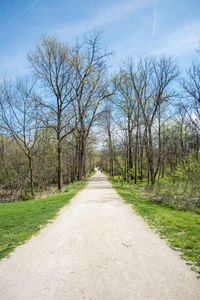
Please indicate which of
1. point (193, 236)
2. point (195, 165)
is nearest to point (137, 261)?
point (193, 236)

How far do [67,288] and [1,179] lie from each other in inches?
791

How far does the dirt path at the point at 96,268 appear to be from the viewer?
2725 millimetres

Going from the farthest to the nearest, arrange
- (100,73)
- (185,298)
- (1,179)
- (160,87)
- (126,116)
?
(126,116), (100,73), (1,179), (160,87), (185,298)

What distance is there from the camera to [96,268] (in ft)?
11.2

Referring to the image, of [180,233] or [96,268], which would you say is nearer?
[96,268]

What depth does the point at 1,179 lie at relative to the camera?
20.0 m

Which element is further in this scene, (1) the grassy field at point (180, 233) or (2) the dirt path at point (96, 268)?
(1) the grassy field at point (180, 233)

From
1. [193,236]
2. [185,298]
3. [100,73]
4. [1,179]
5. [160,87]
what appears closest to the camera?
[185,298]

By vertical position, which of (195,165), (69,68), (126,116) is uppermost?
(69,68)

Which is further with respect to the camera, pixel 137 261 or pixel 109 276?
pixel 137 261

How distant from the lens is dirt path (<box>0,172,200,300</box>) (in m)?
2.72

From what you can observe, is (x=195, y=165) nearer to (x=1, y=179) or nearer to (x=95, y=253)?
(x=95, y=253)

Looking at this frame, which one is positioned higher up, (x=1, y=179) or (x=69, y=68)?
(x=69, y=68)

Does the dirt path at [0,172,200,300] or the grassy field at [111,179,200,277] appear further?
the grassy field at [111,179,200,277]
